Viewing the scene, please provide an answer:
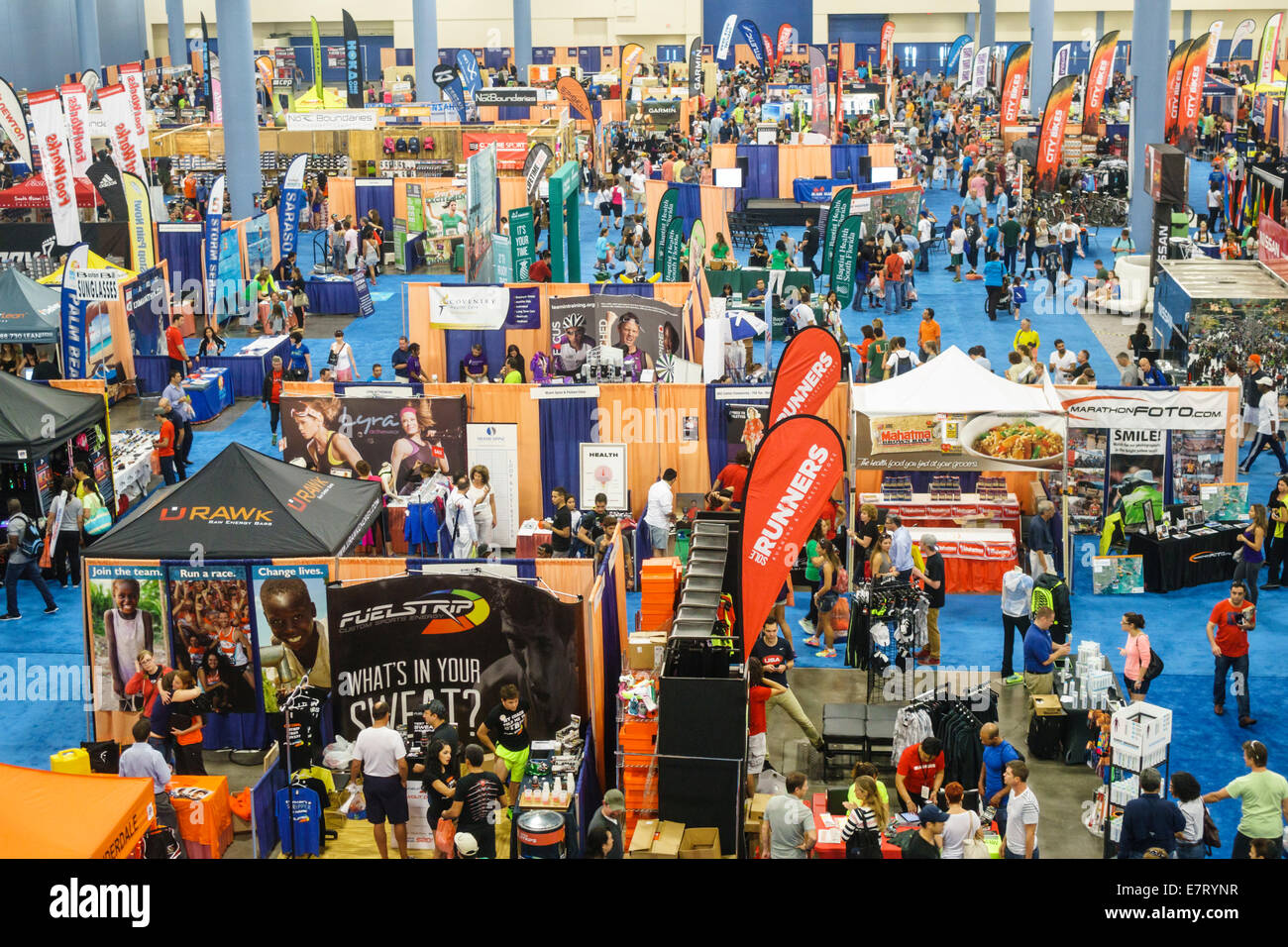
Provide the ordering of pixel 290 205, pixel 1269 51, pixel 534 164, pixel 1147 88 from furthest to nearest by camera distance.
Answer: pixel 1269 51 → pixel 290 205 → pixel 1147 88 → pixel 534 164

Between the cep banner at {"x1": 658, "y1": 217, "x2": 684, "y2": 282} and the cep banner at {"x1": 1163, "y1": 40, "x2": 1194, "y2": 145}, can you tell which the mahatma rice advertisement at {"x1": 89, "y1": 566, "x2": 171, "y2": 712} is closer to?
the cep banner at {"x1": 658, "y1": 217, "x2": 684, "y2": 282}

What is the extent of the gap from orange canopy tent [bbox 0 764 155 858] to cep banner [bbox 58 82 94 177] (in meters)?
20.2

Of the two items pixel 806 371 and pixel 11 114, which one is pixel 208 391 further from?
pixel 806 371

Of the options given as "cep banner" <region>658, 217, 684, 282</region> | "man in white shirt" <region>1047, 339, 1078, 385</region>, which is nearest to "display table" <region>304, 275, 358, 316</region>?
"cep banner" <region>658, 217, 684, 282</region>

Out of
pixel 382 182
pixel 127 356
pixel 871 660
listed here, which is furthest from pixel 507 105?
pixel 871 660

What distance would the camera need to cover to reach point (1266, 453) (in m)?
18.5

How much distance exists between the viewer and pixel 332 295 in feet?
92.8

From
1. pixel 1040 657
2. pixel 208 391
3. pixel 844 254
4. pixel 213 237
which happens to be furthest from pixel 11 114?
pixel 1040 657

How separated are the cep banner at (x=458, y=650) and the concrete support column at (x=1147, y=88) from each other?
20.5 m

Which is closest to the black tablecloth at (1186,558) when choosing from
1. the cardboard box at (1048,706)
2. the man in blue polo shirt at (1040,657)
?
the man in blue polo shirt at (1040,657)

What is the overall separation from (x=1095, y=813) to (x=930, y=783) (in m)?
1.21

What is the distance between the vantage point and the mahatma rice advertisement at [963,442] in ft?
47.0

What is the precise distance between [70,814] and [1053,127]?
83.9 feet

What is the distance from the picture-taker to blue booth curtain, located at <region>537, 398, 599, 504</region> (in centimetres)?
1625
